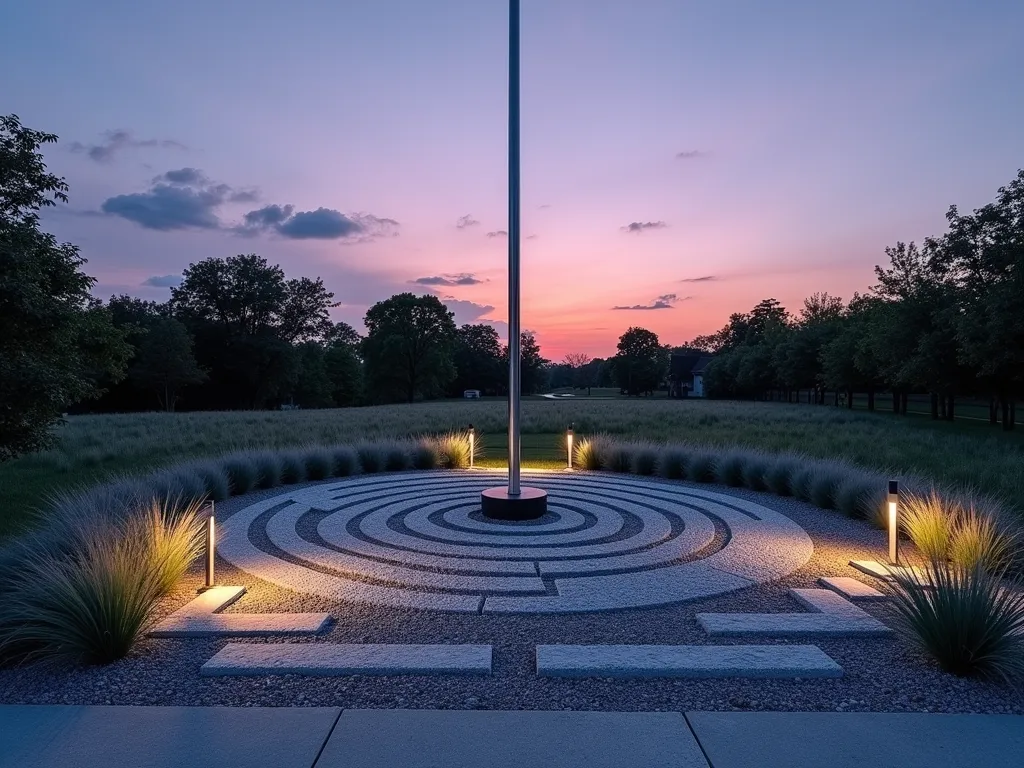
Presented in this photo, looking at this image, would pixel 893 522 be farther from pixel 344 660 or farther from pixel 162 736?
pixel 162 736

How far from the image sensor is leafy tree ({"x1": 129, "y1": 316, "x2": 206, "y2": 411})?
1778 inches

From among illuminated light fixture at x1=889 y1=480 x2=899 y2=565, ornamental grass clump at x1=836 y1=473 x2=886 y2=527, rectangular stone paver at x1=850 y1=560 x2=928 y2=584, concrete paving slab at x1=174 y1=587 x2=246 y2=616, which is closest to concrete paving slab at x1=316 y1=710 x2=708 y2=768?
concrete paving slab at x1=174 y1=587 x2=246 y2=616

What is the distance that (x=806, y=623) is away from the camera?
212 inches

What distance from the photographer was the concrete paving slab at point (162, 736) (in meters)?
3.23

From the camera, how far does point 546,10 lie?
392 inches

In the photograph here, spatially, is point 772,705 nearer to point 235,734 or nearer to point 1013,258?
point 235,734

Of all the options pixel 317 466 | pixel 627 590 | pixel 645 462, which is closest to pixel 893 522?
pixel 627 590

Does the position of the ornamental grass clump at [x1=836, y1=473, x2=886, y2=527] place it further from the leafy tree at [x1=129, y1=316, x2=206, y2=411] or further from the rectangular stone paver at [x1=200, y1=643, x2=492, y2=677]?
the leafy tree at [x1=129, y1=316, x2=206, y2=411]

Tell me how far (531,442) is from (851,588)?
55.1 feet

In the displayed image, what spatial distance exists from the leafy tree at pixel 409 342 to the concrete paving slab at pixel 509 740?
63.0 meters

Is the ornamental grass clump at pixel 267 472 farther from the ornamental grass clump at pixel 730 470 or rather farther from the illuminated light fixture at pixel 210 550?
the ornamental grass clump at pixel 730 470

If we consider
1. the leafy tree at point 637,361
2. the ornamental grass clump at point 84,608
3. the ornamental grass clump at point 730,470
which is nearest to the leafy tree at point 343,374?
the leafy tree at point 637,361

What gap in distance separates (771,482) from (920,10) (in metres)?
8.93

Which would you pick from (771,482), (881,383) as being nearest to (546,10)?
(771,482)
